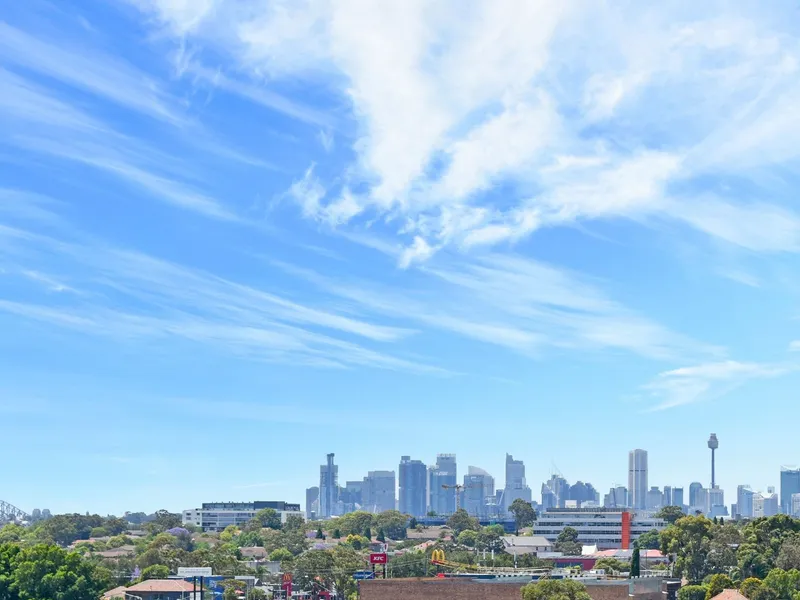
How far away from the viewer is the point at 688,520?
522ft

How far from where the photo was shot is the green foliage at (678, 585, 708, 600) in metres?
126

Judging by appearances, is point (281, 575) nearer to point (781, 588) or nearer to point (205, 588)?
point (205, 588)

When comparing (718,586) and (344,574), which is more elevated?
(718,586)

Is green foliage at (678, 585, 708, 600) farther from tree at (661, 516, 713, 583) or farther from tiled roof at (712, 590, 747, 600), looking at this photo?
tree at (661, 516, 713, 583)

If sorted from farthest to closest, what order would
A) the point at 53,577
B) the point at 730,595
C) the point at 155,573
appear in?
1. the point at 155,573
2. the point at 53,577
3. the point at 730,595

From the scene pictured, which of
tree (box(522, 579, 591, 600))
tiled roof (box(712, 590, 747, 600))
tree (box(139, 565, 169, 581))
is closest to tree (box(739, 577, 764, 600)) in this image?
tiled roof (box(712, 590, 747, 600))

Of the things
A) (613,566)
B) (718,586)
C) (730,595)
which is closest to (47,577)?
(730,595)

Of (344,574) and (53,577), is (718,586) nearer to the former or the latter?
(344,574)

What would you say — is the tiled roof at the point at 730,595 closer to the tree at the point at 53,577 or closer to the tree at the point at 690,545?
the tree at the point at 690,545

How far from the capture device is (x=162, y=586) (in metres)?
150

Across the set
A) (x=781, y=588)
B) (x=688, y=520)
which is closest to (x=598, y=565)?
(x=688, y=520)

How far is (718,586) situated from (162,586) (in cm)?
6979

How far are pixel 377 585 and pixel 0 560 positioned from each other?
1834 inches

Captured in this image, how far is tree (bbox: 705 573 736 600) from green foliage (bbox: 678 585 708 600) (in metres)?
1.02
